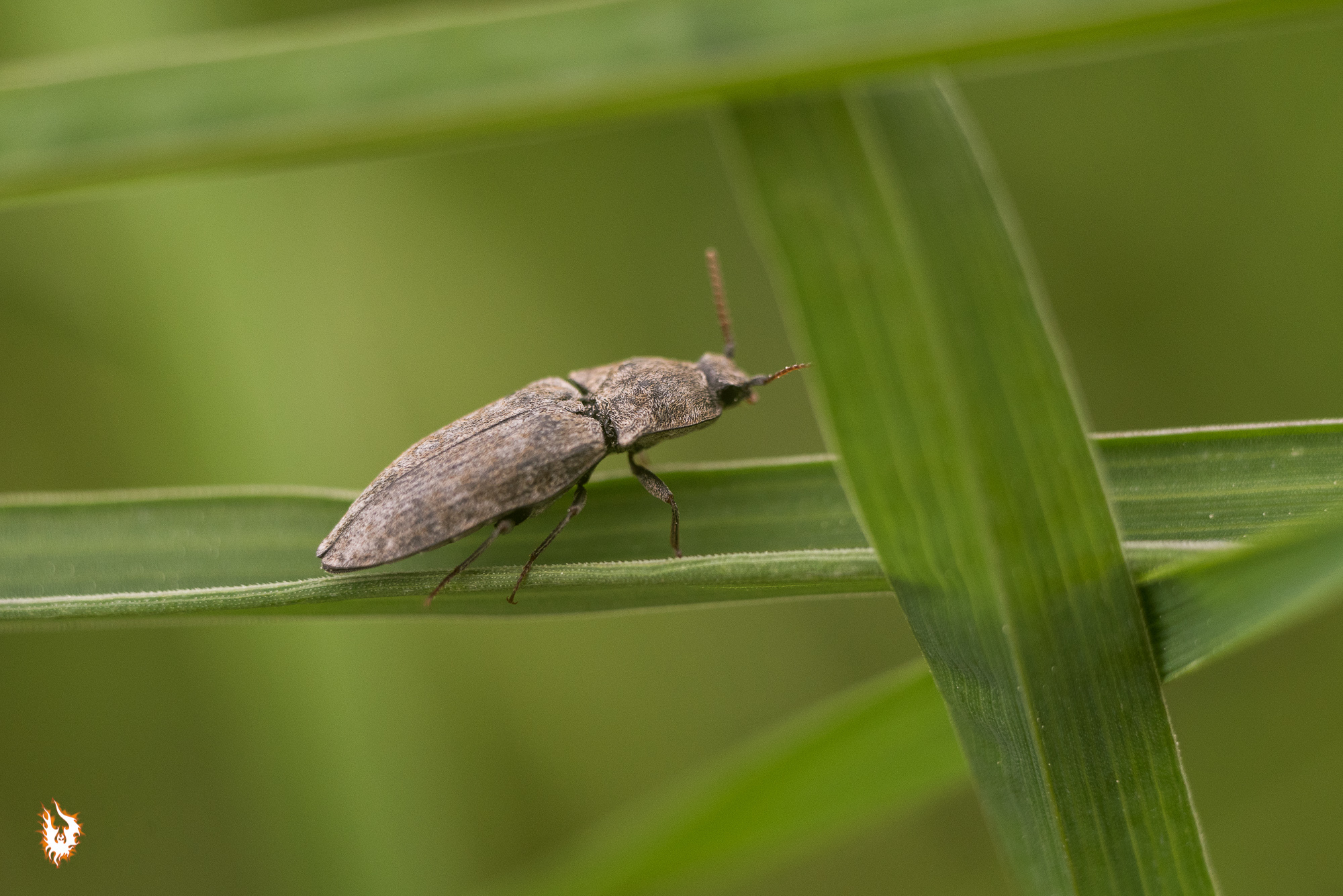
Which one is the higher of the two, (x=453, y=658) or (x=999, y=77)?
(x=999, y=77)

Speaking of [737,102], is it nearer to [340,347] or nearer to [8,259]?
[340,347]

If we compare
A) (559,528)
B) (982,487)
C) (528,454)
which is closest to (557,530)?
(559,528)

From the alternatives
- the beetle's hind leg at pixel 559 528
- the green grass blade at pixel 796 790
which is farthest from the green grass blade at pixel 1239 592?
the beetle's hind leg at pixel 559 528

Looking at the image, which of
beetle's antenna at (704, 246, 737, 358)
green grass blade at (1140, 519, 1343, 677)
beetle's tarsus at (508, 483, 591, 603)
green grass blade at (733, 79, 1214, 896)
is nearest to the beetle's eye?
beetle's antenna at (704, 246, 737, 358)

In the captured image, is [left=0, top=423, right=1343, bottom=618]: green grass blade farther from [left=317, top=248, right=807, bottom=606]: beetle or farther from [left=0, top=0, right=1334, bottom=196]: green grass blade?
[left=0, top=0, right=1334, bottom=196]: green grass blade

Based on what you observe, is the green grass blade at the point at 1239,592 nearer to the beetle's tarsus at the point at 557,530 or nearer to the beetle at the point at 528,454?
the beetle at the point at 528,454

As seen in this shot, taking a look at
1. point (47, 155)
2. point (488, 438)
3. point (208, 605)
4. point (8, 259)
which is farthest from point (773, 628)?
point (8, 259)
